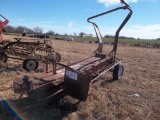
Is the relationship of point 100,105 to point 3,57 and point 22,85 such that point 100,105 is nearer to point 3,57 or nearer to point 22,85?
point 22,85

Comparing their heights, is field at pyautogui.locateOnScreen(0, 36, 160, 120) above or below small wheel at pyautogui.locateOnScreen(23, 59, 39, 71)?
below

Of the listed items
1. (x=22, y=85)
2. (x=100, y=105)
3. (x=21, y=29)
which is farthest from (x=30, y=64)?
(x=21, y=29)

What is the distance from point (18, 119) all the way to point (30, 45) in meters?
4.88

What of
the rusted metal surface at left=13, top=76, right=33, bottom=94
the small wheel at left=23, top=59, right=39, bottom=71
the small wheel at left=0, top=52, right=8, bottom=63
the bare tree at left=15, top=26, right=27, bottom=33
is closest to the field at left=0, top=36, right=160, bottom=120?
the rusted metal surface at left=13, top=76, right=33, bottom=94

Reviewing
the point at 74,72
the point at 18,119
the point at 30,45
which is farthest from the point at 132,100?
the point at 30,45

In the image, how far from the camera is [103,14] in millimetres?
7262

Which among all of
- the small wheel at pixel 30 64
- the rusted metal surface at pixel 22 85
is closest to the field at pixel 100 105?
the rusted metal surface at pixel 22 85

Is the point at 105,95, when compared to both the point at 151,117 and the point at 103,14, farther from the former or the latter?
the point at 103,14

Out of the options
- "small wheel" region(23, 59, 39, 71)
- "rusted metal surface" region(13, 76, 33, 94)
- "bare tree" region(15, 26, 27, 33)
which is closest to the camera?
"rusted metal surface" region(13, 76, 33, 94)

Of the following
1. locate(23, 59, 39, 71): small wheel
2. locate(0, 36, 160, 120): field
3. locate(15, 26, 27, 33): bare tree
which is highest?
locate(15, 26, 27, 33): bare tree

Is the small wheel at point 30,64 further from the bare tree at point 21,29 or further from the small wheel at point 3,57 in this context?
the bare tree at point 21,29

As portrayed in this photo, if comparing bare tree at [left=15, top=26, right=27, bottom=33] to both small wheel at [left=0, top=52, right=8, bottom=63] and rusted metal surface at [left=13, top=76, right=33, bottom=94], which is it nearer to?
small wheel at [left=0, top=52, right=8, bottom=63]

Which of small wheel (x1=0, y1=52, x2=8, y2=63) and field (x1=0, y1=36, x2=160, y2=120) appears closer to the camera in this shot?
field (x1=0, y1=36, x2=160, y2=120)

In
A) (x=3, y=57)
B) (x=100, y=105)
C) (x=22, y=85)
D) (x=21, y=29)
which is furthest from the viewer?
(x=21, y=29)
